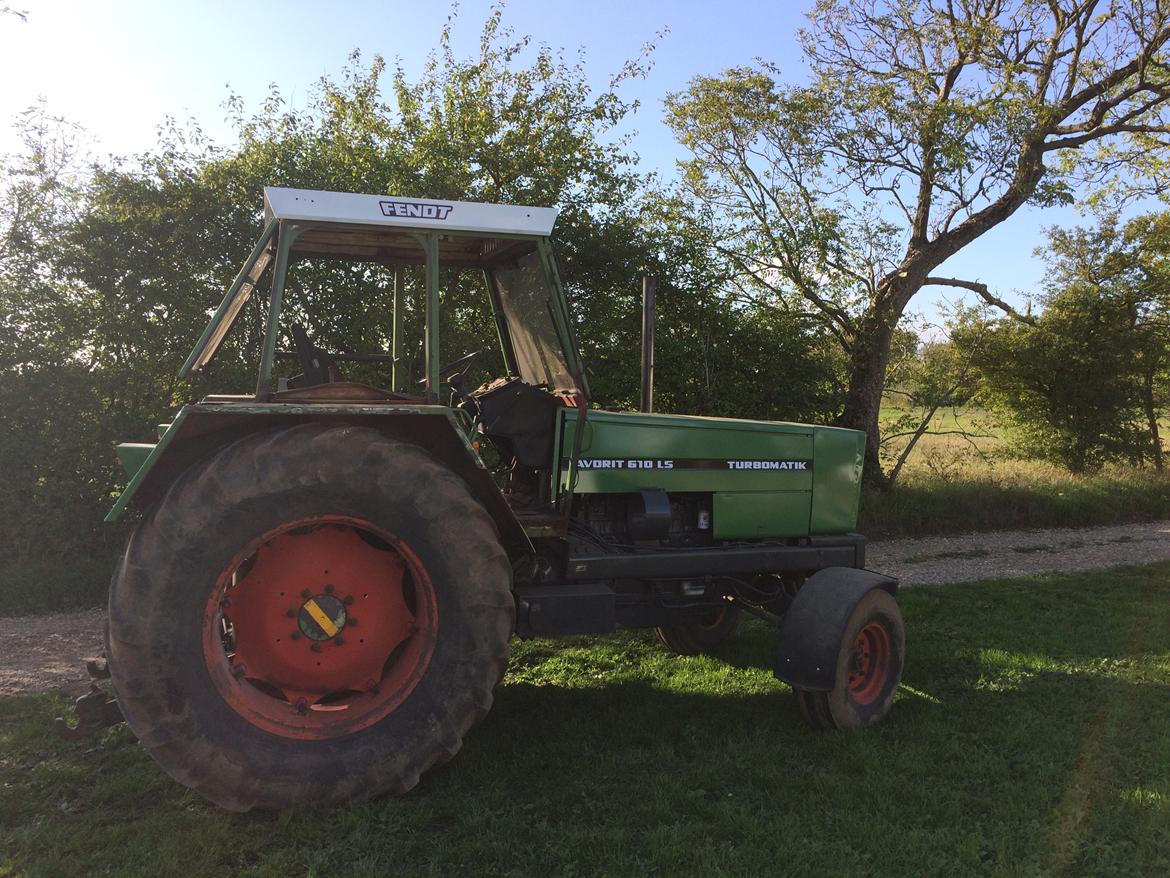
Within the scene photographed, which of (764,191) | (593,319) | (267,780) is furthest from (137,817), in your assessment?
(764,191)

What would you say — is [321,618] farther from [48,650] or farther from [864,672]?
[48,650]

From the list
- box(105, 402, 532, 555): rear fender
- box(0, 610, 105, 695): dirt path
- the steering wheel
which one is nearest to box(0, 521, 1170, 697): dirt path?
box(0, 610, 105, 695): dirt path

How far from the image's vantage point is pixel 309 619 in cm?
318

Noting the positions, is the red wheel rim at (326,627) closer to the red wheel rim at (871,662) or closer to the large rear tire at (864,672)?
the large rear tire at (864,672)

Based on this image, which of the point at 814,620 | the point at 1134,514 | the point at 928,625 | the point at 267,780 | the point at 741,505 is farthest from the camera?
the point at 1134,514

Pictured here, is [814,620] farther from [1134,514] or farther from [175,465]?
[1134,514]

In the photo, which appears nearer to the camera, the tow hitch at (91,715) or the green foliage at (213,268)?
the tow hitch at (91,715)

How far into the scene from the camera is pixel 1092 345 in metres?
14.6

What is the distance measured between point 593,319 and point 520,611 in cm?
574

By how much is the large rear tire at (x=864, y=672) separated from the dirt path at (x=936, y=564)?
394 cm

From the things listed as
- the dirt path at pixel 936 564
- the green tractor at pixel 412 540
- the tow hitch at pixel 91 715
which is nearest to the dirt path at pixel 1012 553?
the dirt path at pixel 936 564

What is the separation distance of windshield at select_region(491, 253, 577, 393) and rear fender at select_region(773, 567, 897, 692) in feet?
5.24

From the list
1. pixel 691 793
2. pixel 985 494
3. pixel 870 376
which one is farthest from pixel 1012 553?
pixel 691 793

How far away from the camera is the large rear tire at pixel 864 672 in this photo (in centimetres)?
394
